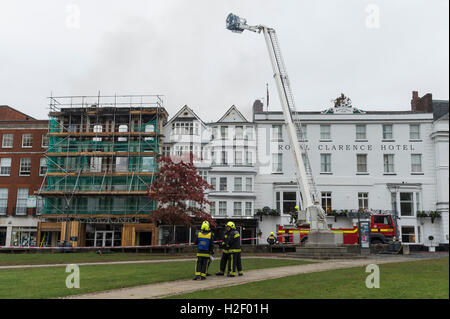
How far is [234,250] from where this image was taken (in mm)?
14055

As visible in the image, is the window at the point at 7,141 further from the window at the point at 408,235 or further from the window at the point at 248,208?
A: the window at the point at 408,235

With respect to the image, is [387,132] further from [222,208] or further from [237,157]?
[222,208]

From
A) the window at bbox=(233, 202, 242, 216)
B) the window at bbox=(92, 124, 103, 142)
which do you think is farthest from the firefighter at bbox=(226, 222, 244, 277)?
the window at bbox=(92, 124, 103, 142)

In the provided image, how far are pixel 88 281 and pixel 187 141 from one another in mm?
32948

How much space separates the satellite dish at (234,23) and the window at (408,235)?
27288mm

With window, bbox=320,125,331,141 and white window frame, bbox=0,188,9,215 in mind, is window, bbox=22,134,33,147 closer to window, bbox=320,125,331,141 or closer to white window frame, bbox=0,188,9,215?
white window frame, bbox=0,188,9,215

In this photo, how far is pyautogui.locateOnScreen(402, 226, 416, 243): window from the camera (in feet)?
136

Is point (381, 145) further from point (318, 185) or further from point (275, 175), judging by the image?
point (275, 175)

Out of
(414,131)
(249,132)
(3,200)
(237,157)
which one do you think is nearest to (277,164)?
(237,157)

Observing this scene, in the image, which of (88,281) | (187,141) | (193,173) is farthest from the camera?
(187,141)

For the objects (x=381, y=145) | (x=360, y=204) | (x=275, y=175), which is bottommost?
(x=360, y=204)

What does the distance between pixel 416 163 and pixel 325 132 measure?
981 centimetres
